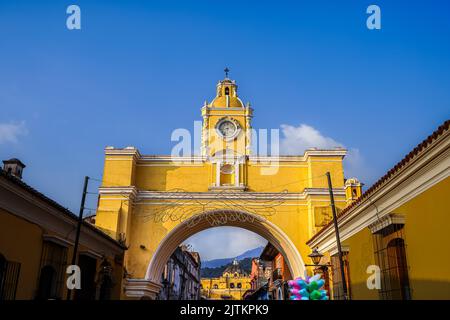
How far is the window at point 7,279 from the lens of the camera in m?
9.22

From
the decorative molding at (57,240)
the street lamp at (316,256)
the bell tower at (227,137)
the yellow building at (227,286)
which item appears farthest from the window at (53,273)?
the yellow building at (227,286)

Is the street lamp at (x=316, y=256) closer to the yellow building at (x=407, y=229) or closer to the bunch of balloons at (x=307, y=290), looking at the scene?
the yellow building at (x=407, y=229)

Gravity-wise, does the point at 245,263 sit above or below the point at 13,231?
above

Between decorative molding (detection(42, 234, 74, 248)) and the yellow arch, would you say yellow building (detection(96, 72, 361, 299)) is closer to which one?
the yellow arch

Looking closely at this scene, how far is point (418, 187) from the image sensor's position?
26.1 ft

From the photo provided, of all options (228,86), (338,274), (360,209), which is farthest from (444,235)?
(228,86)

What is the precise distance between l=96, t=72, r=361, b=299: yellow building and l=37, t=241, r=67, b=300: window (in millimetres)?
6168

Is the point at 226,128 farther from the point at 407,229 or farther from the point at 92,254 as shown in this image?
the point at 407,229

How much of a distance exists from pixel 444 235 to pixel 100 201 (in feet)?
48.7

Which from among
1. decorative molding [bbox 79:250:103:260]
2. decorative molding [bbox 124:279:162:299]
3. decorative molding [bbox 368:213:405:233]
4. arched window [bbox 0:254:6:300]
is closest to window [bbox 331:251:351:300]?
decorative molding [bbox 368:213:405:233]

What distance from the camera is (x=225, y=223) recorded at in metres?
20.7

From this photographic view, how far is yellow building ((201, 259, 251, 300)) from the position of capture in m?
65.8

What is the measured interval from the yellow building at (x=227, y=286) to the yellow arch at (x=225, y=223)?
46.4m
